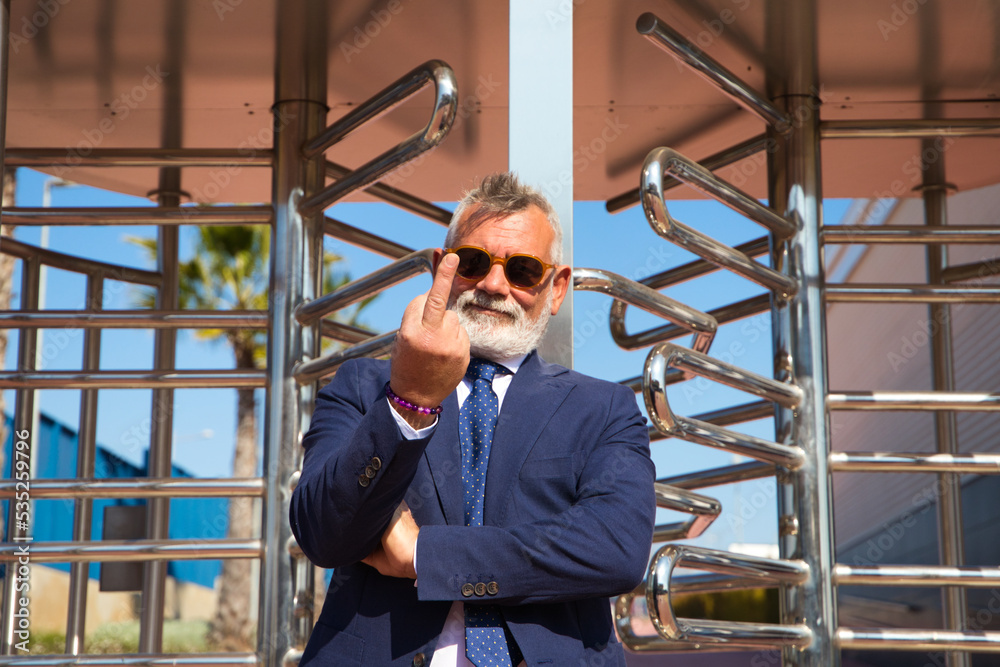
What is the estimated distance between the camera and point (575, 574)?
1.66 m

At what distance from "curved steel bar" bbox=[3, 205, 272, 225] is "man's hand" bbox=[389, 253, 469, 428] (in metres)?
1.98

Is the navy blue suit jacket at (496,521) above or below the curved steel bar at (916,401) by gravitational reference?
below

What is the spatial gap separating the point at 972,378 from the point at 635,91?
8477mm

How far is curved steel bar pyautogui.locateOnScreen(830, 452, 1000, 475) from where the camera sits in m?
3.07

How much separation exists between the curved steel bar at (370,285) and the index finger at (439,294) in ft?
3.30

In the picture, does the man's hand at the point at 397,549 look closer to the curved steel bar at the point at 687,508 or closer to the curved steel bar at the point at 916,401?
the curved steel bar at the point at 687,508

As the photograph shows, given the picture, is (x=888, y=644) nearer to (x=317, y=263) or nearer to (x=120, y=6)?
(x=317, y=263)

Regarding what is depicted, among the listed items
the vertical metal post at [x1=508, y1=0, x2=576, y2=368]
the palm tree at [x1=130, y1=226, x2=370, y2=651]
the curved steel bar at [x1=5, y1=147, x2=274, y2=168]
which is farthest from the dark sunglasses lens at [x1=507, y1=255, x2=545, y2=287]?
the palm tree at [x1=130, y1=226, x2=370, y2=651]

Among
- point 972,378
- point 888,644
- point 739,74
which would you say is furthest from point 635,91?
point 972,378

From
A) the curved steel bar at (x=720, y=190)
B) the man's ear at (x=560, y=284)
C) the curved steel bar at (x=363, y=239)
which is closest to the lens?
the man's ear at (x=560, y=284)

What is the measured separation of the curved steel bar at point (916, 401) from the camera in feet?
10.2

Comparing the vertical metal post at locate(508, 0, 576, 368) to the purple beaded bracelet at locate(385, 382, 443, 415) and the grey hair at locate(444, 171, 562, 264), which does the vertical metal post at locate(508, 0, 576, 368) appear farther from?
the purple beaded bracelet at locate(385, 382, 443, 415)

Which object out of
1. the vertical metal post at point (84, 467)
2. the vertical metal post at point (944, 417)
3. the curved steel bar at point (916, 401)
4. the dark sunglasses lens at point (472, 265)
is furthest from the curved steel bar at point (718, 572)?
the vertical metal post at point (84, 467)

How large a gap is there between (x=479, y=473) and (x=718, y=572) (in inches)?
46.3
